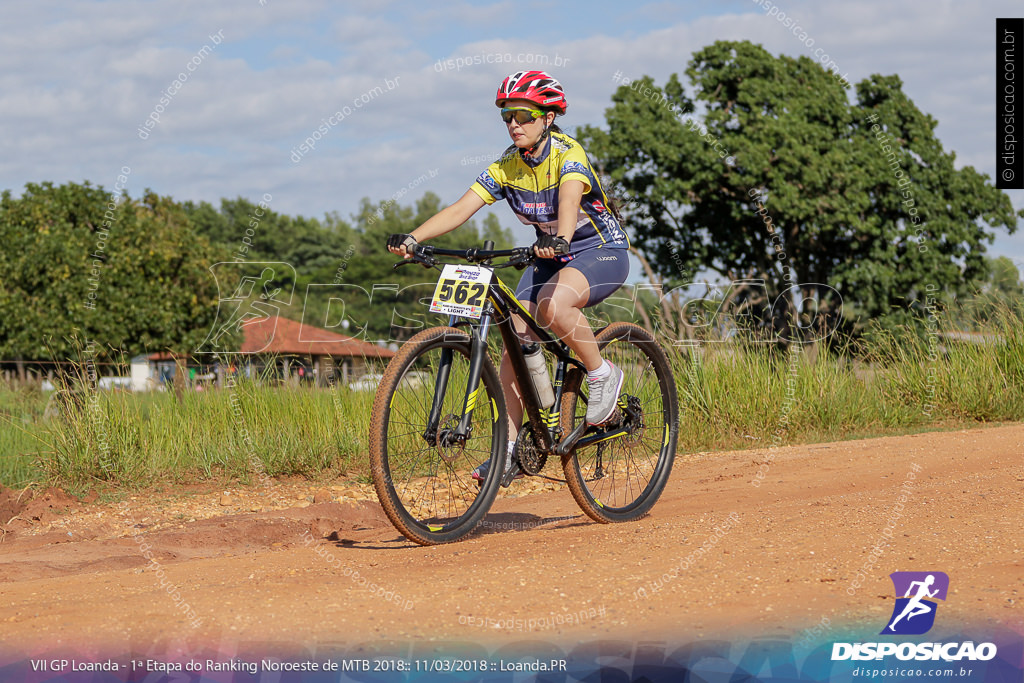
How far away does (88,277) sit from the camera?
21703 mm

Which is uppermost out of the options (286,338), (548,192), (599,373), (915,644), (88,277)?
(88,277)

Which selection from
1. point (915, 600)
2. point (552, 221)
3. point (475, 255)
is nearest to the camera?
point (915, 600)

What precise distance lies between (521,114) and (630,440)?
1.93m

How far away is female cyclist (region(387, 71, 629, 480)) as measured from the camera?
4645 millimetres

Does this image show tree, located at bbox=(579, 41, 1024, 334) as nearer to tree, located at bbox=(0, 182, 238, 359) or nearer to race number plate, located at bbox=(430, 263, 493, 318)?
tree, located at bbox=(0, 182, 238, 359)

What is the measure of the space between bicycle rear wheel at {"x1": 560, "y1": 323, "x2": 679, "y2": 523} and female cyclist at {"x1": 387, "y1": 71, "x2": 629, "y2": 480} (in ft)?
0.82

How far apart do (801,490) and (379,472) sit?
3046mm

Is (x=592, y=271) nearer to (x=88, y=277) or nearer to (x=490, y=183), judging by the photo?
(x=490, y=183)

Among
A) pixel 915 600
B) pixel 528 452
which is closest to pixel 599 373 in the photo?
pixel 528 452

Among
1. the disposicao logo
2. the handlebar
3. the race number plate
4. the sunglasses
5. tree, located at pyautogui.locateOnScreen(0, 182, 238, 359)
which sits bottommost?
the disposicao logo

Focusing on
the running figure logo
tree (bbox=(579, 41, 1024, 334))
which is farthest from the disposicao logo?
tree (bbox=(579, 41, 1024, 334))

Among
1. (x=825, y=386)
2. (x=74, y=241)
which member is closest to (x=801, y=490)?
(x=825, y=386)

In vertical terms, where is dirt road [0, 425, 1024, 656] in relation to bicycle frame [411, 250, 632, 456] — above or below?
below

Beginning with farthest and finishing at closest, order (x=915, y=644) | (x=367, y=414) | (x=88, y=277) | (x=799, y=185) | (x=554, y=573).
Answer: (x=799, y=185), (x=88, y=277), (x=367, y=414), (x=554, y=573), (x=915, y=644)
